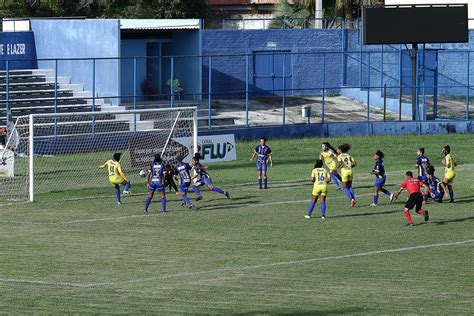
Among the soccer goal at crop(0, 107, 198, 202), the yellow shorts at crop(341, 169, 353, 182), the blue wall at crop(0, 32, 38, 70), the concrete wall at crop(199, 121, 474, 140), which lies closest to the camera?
the yellow shorts at crop(341, 169, 353, 182)

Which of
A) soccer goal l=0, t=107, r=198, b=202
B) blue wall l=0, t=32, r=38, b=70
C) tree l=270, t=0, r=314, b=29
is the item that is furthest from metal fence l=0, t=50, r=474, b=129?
tree l=270, t=0, r=314, b=29

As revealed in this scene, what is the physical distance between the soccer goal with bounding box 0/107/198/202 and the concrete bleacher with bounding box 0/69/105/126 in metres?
0.95

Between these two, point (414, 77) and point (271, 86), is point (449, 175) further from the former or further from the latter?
point (271, 86)

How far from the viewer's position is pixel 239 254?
26.1 metres

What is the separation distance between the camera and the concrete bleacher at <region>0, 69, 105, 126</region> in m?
49.3

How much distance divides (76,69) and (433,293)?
3455cm

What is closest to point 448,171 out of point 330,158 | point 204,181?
point 330,158

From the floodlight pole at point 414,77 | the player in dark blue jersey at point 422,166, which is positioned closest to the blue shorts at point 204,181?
the player in dark blue jersey at point 422,166

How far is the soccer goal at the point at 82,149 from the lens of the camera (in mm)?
37500

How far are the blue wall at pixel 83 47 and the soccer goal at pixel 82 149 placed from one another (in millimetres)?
3180

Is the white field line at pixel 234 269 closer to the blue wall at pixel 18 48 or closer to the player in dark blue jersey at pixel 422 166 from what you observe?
the player in dark blue jersey at pixel 422 166

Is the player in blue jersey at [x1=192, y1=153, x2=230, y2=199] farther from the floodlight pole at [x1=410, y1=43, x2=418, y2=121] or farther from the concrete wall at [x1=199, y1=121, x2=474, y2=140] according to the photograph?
the floodlight pole at [x1=410, y1=43, x2=418, y2=121]

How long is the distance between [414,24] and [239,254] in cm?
2937

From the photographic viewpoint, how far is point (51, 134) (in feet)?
153
